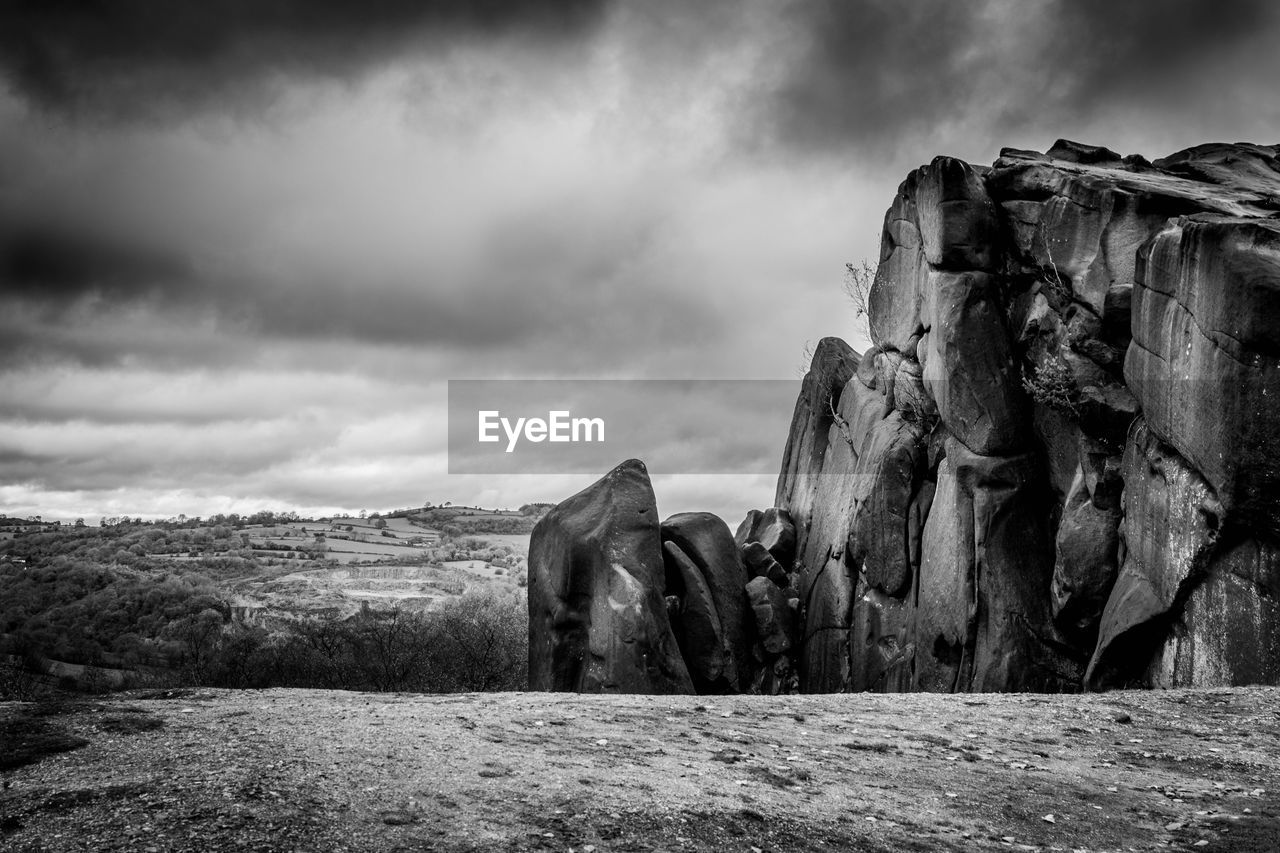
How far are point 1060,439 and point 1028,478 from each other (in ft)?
4.87

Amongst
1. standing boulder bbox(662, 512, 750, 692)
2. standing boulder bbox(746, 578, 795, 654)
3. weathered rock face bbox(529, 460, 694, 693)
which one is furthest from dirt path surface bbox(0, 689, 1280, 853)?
standing boulder bbox(746, 578, 795, 654)

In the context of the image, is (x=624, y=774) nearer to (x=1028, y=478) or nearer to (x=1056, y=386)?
(x=1056, y=386)

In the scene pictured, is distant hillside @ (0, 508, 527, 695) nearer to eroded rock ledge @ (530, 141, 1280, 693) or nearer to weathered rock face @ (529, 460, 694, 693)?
weathered rock face @ (529, 460, 694, 693)

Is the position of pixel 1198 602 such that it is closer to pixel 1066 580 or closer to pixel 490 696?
pixel 1066 580

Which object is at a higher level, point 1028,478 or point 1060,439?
point 1060,439

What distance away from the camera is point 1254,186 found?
1091 inches

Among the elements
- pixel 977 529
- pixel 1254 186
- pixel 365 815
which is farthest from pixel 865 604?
pixel 365 815

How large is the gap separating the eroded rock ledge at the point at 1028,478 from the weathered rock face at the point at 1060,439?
0.07 meters

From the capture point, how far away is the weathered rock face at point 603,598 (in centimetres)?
2783

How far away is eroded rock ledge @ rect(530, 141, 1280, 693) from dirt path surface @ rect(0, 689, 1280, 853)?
525 centimetres

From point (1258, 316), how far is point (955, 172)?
40.0 ft

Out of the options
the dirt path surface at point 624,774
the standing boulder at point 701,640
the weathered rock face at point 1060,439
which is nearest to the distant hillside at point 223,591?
the standing boulder at point 701,640

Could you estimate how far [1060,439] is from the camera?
26453 millimetres

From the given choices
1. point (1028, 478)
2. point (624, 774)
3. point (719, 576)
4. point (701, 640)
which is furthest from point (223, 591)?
A: point (624, 774)
